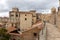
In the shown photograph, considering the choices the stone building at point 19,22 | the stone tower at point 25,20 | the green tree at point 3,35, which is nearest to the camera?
the green tree at point 3,35

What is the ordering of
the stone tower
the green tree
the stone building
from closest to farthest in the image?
the green tree
the stone building
the stone tower

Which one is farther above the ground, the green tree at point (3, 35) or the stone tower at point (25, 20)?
the stone tower at point (25, 20)

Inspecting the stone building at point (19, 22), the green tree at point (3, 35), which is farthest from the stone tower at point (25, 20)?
the green tree at point (3, 35)

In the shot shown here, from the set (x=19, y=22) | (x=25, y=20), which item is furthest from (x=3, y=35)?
(x=19, y=22)

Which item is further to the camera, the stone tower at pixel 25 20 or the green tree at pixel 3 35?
the stone tower at pixel 25 20

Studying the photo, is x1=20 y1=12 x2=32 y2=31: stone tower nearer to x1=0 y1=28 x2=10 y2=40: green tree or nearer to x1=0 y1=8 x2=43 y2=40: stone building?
x1=0 y1=8 x2=43 y2=40: stone building

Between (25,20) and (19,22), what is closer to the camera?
(25,20)

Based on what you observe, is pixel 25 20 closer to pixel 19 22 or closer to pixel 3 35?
pixel 19 22

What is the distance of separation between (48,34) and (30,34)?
1408 centimetres

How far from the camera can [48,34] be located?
52.1 ft

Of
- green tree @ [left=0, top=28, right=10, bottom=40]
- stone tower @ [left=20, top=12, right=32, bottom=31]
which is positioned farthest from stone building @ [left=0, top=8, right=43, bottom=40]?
green tree @ [left=0, top=28, right=10, bottom=40]

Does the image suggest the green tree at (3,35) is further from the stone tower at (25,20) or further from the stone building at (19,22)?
the stone tower at (25,20)

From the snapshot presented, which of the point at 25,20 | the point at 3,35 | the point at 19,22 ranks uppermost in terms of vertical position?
the point at 25,20

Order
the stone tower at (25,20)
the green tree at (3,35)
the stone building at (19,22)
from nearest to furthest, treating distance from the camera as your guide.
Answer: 1. the green tree at (3,35)
2. the stone building at (19,22)
3. the stone tower at (25,20)
